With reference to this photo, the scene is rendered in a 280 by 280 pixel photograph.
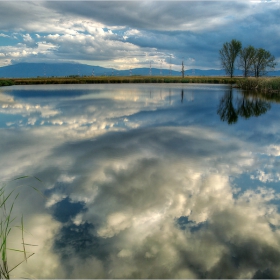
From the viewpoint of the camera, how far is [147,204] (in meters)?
6.42

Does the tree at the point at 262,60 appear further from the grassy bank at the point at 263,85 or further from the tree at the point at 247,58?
the grassy bank at the point at 263,85

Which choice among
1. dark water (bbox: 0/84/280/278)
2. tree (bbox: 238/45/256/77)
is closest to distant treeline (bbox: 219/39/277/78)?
tree (bbox: 238/45/256/77)

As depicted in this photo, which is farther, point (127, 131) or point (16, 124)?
point (16, 124)

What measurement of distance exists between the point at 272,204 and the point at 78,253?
14.3 ft

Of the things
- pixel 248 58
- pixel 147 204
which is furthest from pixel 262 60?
pixel 147 204

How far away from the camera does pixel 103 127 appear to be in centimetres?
1576

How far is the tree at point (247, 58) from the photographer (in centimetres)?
8056

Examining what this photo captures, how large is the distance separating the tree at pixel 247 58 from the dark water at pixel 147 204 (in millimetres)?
75294

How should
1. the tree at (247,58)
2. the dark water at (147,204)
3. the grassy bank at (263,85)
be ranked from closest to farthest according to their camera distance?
the dark water at (147,204)
the grassy bank at (263,85)
the tree at (247,58)

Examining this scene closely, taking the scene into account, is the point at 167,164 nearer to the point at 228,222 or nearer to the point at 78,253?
the point at 228,222

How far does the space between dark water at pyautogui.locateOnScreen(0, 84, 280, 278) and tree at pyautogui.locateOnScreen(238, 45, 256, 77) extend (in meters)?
75.3

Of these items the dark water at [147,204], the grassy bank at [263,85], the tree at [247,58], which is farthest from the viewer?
the tree at [247,58]

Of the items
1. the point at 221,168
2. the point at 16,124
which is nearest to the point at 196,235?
the point at 221,168

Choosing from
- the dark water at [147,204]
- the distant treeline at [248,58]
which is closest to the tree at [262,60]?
the distant treeline at [248,58]
